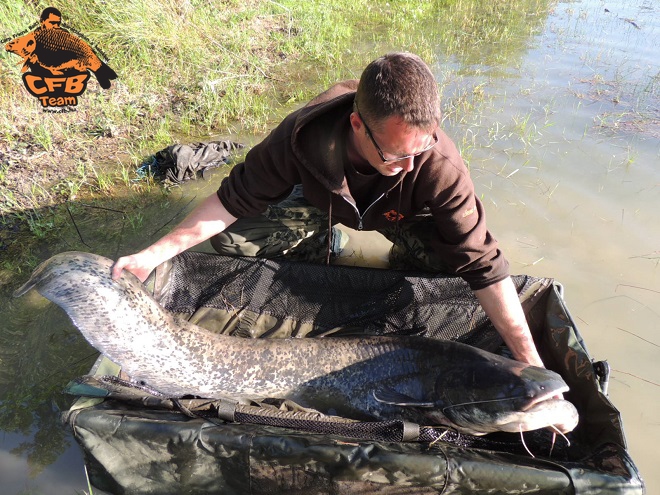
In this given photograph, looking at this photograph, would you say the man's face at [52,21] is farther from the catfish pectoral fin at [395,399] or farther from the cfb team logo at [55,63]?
the catfish pectoral fin at [395,399]

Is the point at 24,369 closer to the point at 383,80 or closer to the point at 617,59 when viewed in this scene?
the point at 383,80

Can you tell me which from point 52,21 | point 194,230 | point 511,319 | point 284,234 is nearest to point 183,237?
point 194,230

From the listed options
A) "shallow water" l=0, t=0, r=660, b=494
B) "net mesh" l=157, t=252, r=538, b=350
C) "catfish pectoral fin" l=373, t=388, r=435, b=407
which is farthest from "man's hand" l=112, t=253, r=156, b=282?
"catfish pectoral fin" l=373, t=388, r=435, b=407

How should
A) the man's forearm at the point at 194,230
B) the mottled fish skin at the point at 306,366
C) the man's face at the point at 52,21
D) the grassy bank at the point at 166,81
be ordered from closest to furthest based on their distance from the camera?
the mottled fish skin at the point at 306,366, the man's forearm at the point at 194,230, the grassy bank at the point at 166,81, the man's face at the point at 52,21

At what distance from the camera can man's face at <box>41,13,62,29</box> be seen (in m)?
5.60

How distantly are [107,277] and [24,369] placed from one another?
3.18ft

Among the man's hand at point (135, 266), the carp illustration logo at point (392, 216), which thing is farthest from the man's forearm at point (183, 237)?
the carp illustration logo at point (392, 216)

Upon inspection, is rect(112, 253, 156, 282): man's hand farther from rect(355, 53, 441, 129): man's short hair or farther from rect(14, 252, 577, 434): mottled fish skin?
rect(355, 53, 441, 129): man's short hair

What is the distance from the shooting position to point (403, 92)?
79.8 inches

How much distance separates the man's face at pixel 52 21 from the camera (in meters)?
5.60

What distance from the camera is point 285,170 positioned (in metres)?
2.78

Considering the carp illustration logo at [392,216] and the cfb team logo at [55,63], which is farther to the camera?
the cfb team logo at [55,63]

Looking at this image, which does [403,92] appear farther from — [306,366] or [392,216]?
[306,366]

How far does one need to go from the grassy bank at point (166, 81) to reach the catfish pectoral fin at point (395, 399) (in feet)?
9.06
